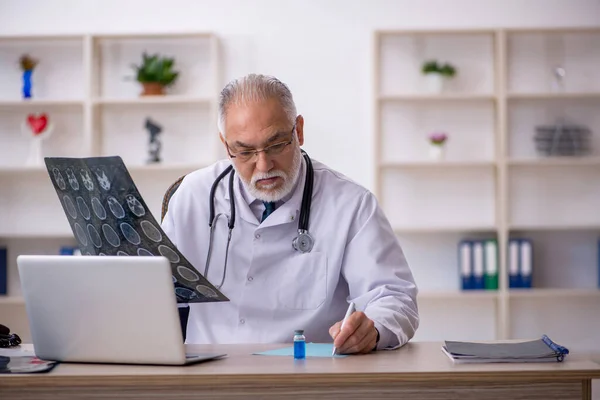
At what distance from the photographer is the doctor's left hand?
165 centimetres

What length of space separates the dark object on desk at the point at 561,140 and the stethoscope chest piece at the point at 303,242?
116 inches

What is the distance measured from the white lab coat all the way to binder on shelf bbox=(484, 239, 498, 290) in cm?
252

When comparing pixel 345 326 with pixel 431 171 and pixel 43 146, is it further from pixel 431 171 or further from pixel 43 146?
pixel 43 146

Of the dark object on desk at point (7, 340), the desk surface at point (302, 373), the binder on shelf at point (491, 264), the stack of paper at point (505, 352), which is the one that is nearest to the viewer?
the desk surface at point (302, 373)

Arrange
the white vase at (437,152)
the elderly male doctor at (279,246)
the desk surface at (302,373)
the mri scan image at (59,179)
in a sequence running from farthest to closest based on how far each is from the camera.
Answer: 1. the white vase at (437,152)
2. the elderly male doctor at (279,246)
3. the mri scan image at (59,179)
4. the desk surface at (302,373)

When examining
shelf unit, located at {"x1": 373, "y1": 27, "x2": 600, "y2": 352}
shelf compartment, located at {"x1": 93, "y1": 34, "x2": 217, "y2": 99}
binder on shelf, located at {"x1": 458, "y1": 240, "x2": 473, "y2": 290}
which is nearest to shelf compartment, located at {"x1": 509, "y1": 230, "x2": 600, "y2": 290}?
shelf unit, located at {"x1": 373, "y1": 27, "x2": 600, "y2": 352}

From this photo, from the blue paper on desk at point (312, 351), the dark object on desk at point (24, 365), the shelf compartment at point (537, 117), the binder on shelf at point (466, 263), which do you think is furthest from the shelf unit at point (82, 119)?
the dark object on desk at point (24, 365)

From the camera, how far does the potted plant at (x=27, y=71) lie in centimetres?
477

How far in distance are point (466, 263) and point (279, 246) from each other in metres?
2.66

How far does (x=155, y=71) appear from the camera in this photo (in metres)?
4.69

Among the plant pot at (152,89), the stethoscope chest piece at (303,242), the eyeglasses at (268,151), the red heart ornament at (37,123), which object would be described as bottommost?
the stethoscope chest piece at (303,242)

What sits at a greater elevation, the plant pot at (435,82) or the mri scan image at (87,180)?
the plant pot at (435,82)

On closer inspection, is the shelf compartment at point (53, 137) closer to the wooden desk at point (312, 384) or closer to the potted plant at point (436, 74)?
the potted plant at point (436, 74)

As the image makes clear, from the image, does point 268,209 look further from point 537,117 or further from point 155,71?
point 537,117
